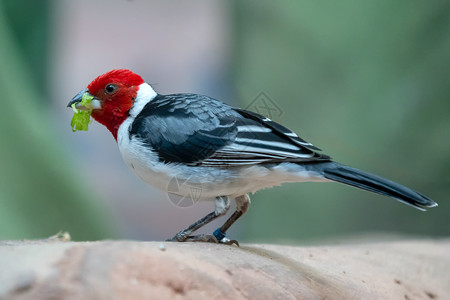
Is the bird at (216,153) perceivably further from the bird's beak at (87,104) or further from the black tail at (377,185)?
the bird's beak at (87,104)

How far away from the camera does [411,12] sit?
4434mm

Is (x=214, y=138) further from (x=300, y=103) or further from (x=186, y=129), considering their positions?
(x=300, y=103)

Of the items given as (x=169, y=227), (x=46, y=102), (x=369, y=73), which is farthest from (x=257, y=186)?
(x=169, y=227)

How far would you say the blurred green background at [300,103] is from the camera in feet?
14.6

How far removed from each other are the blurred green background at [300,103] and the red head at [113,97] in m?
1.74

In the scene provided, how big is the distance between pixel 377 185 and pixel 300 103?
272 centimetres

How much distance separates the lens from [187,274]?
6.04 ft

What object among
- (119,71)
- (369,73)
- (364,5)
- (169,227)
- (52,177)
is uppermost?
(364,5)

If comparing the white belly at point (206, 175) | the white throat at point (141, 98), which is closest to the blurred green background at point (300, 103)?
the white throat at point (141, 98)

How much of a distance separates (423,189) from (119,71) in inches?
110

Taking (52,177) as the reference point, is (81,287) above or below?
above

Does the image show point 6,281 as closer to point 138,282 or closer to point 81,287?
point 81,287

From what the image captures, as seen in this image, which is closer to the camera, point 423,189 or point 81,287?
point 81,287

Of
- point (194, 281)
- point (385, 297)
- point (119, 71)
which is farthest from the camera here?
point (119, 71)
